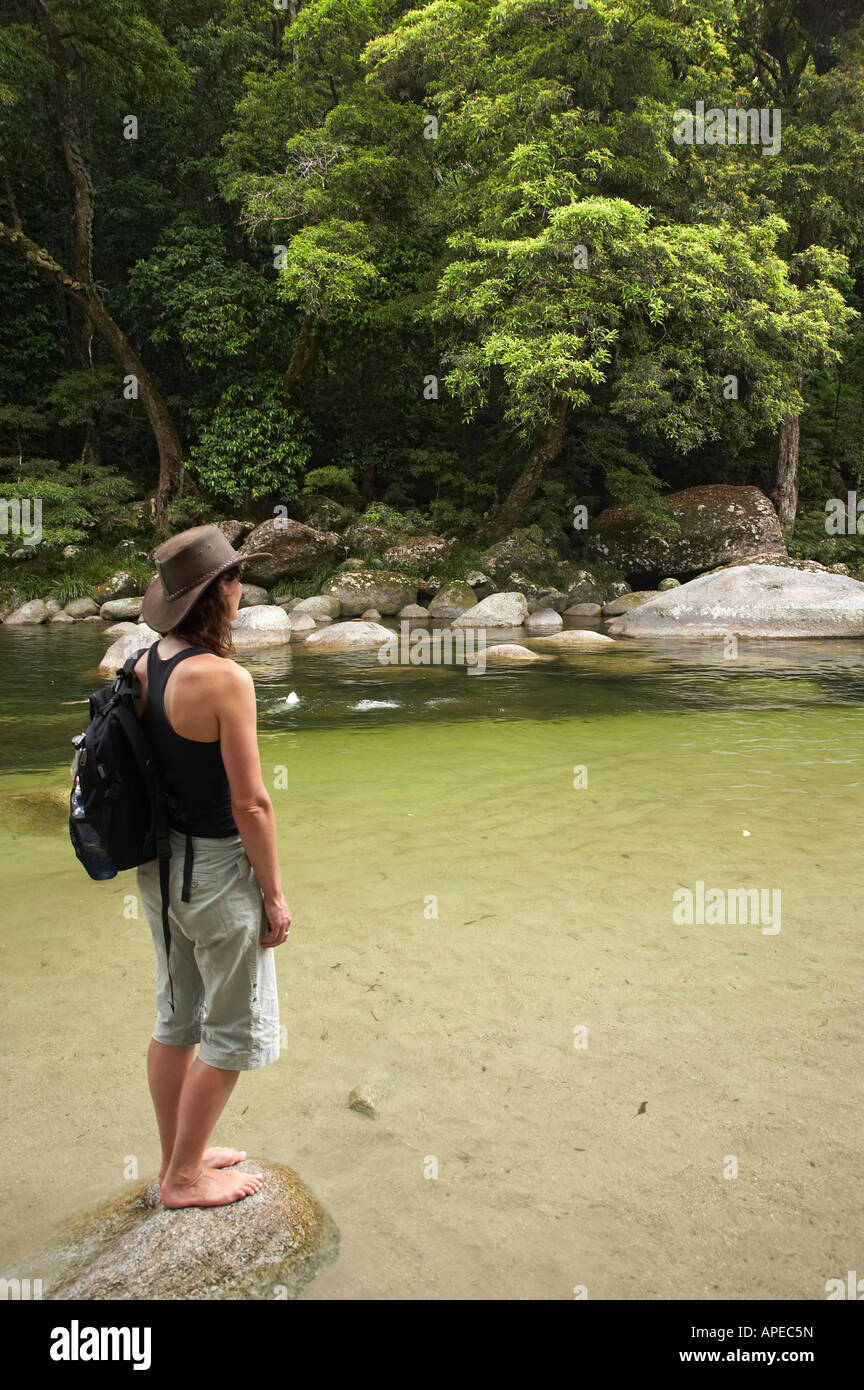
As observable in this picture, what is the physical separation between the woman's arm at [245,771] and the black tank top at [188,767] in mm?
47

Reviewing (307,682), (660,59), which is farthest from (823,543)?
(307,682)

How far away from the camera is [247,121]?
768 inches

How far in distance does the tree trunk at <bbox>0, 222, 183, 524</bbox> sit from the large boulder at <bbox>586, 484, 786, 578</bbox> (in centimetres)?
976

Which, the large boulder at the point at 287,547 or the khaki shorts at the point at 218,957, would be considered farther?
the large boulder at the point at 287,547

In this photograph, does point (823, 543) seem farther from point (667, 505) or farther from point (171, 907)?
point (171, 907)

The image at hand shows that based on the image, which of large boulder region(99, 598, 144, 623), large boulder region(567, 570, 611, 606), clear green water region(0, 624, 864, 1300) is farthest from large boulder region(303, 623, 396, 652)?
clear green water region(0, 624, 864, 1300)

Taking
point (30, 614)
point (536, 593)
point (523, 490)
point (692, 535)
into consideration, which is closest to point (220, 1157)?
point (536, 593)

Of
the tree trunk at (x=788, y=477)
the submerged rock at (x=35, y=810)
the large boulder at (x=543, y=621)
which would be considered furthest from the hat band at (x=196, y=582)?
the tree trunk at (x=788, y=477)

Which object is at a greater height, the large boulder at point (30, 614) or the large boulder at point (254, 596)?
the large boulder at point (254, 596)

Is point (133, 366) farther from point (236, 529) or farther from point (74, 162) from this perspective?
point (236, 529)

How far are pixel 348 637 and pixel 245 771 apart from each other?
12322mm

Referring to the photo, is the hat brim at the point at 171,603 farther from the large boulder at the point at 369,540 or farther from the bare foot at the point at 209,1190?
the large boulder at the point at 369,540

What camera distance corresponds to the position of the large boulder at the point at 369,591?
1823 centimetres

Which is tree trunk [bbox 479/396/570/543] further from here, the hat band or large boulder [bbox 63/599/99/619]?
the hat band
